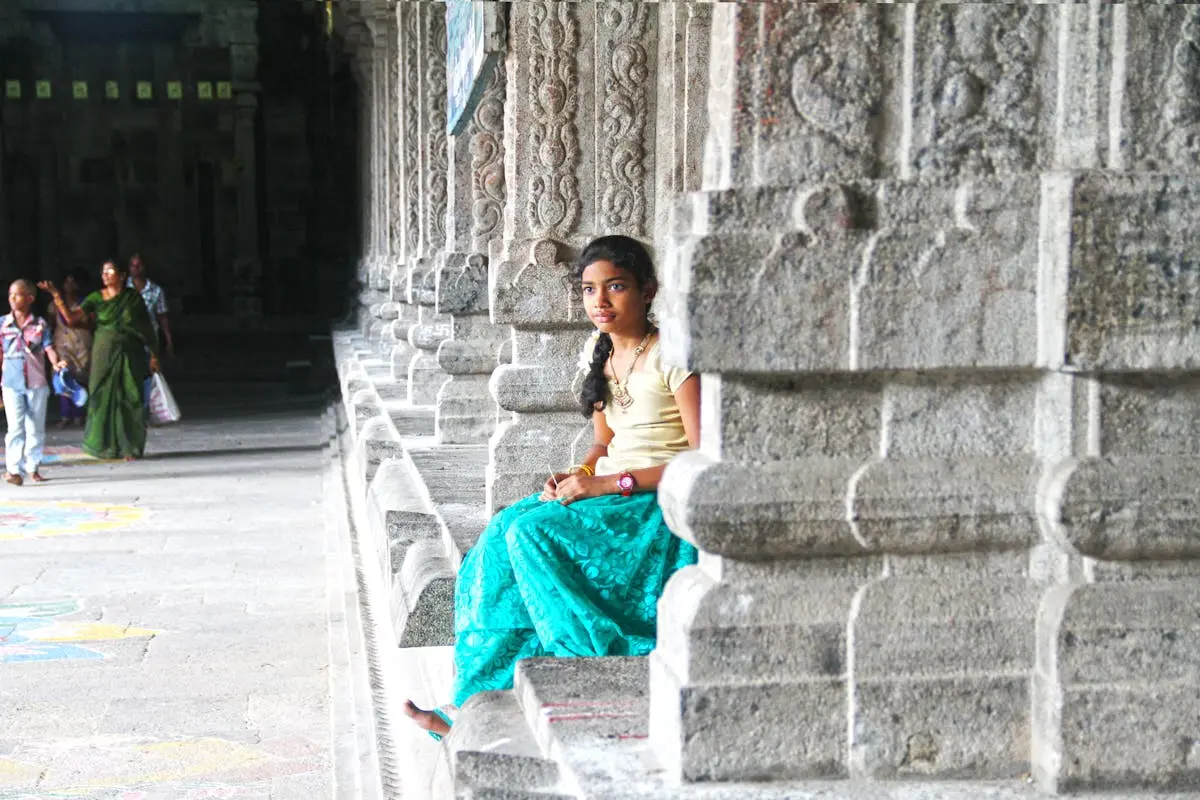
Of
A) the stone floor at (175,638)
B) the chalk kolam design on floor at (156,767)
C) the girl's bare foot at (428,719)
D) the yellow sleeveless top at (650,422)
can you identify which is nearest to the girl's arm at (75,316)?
the stone floor at (175,638)

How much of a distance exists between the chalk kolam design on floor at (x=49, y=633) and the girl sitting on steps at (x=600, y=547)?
2.91 metres

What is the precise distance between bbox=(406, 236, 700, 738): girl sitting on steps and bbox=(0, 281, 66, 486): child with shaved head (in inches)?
318

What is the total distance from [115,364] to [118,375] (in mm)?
91

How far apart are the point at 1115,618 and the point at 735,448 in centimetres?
65

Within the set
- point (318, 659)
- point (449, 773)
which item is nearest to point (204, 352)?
point (318, 659)

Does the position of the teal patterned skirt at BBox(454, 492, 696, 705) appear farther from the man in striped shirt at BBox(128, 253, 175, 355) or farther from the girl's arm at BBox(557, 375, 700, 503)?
the man in striped shirt at BBox(128, 253, 175, 355)

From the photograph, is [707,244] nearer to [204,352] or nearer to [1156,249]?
[1156,249]

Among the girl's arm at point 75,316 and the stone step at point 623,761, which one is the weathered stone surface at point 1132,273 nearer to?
the stone step at point 623,761

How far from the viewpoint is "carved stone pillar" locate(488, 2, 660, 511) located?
557cm

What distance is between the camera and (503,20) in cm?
532

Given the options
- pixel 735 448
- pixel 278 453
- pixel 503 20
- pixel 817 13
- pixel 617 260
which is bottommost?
pixel 278 453

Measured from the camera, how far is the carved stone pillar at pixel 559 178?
557cm

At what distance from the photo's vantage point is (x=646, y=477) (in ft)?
11.8

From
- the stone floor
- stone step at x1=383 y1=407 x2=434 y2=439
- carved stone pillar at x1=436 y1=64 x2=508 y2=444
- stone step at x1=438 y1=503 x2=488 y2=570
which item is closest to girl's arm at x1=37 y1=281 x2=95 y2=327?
the stone floor
